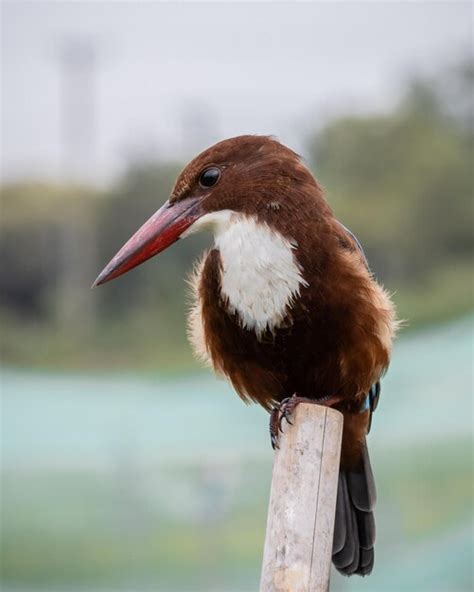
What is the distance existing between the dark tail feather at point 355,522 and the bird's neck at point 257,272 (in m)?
0.60

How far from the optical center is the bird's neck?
256 cm

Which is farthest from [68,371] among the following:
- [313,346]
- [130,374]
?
[313,346]

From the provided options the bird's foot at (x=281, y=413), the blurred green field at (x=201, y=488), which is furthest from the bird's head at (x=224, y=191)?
the blurred green field at (x=201, y=488)

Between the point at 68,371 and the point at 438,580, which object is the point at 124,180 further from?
the point at 438,580

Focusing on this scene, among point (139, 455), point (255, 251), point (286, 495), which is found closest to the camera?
point (286, 495)

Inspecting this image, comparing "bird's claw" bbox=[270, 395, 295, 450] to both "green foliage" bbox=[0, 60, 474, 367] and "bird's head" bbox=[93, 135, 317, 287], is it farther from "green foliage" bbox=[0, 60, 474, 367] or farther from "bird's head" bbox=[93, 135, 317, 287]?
"green foliage" bbox=[0, 60, 474, 367]

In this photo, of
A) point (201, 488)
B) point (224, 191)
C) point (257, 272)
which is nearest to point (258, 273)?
point (257, 272)

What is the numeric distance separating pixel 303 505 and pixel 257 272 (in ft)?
1.81

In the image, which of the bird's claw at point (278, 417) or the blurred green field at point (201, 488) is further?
the blurred green field at point (201, 488)

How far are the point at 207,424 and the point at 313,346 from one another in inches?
165

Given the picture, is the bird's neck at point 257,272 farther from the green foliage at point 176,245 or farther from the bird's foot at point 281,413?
the green foliage at point 176,245

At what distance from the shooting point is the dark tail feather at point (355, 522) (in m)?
2.88

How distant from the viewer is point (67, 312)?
954 centimetres

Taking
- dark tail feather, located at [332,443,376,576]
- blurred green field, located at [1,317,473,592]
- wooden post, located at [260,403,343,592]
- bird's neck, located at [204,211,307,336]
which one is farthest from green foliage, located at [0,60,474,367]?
wooden post, located at [260,403,343,592]
